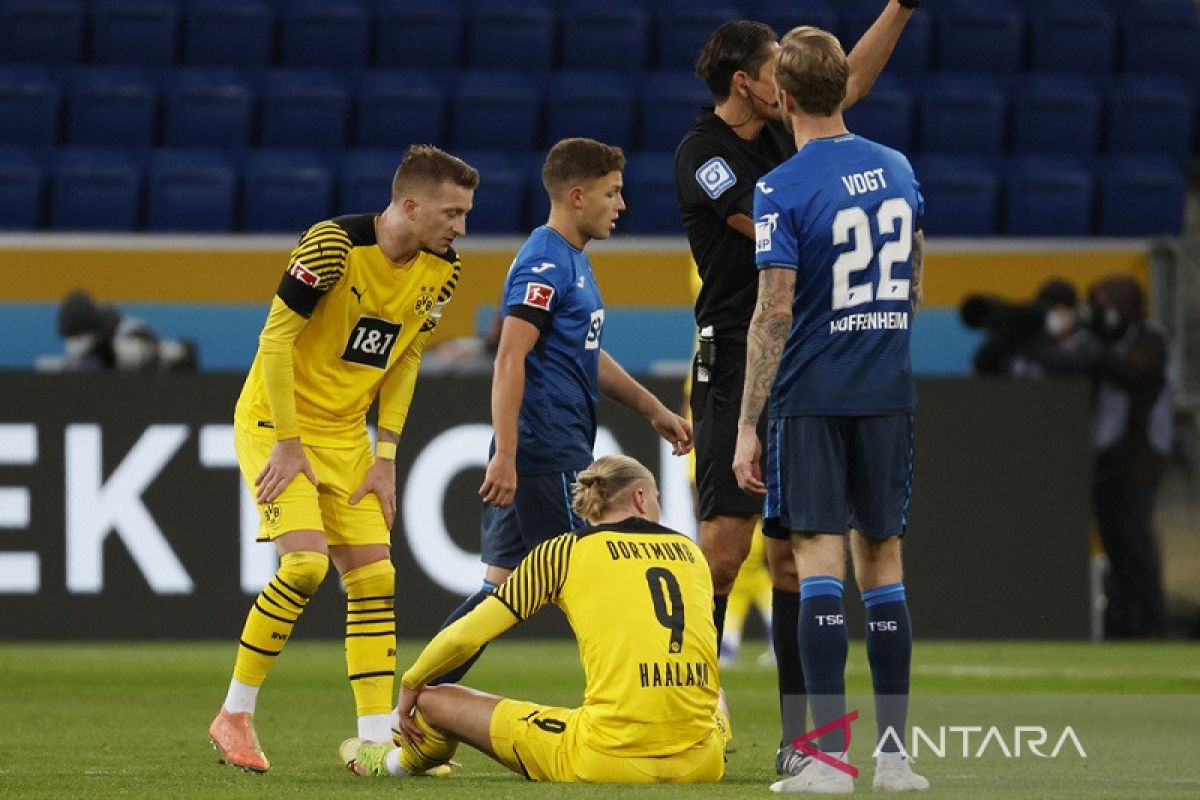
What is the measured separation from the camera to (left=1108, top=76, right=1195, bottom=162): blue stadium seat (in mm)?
15992

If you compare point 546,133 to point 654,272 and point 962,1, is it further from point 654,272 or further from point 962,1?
point 962,1

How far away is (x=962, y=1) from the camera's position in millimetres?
16812

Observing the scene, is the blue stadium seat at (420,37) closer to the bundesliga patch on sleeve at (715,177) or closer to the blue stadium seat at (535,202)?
the blue stadium seat at (535,202)

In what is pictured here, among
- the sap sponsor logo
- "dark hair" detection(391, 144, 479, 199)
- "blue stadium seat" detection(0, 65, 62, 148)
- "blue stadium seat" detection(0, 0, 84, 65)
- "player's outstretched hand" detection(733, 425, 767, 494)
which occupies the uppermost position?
"blue stadium seat" detection(0, 0, 84, 65)

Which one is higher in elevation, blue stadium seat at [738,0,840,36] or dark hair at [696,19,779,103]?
blue stadium seat at [738,0,840,36]

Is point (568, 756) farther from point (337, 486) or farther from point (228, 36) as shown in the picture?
point (228, 36)

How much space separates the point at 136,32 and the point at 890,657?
11.8m

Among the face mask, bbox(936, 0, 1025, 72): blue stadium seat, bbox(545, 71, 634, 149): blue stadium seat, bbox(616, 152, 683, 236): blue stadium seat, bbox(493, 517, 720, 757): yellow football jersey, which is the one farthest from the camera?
bbox(936, 0, 1025, 72): blue stadium seat

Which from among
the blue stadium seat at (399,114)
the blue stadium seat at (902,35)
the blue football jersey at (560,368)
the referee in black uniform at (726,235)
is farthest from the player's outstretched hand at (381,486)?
the blue stadium seat at (902,35)

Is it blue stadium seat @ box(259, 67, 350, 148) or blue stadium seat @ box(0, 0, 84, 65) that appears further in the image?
blue stadium seat @ box(0, 0, 84, 65)

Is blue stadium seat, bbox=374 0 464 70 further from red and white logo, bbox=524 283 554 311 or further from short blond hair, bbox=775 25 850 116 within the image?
short blond hair, bbox=775 25 850 116

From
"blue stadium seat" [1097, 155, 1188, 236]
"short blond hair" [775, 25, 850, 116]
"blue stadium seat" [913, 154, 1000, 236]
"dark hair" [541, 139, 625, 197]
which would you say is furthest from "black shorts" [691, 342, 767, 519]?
"blue stadium seat" [1097, 155, 1188, 236]

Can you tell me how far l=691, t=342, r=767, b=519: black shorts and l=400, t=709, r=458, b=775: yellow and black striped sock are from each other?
1.16 metres

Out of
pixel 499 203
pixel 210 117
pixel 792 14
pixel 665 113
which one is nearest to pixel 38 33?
pixel 210 117
